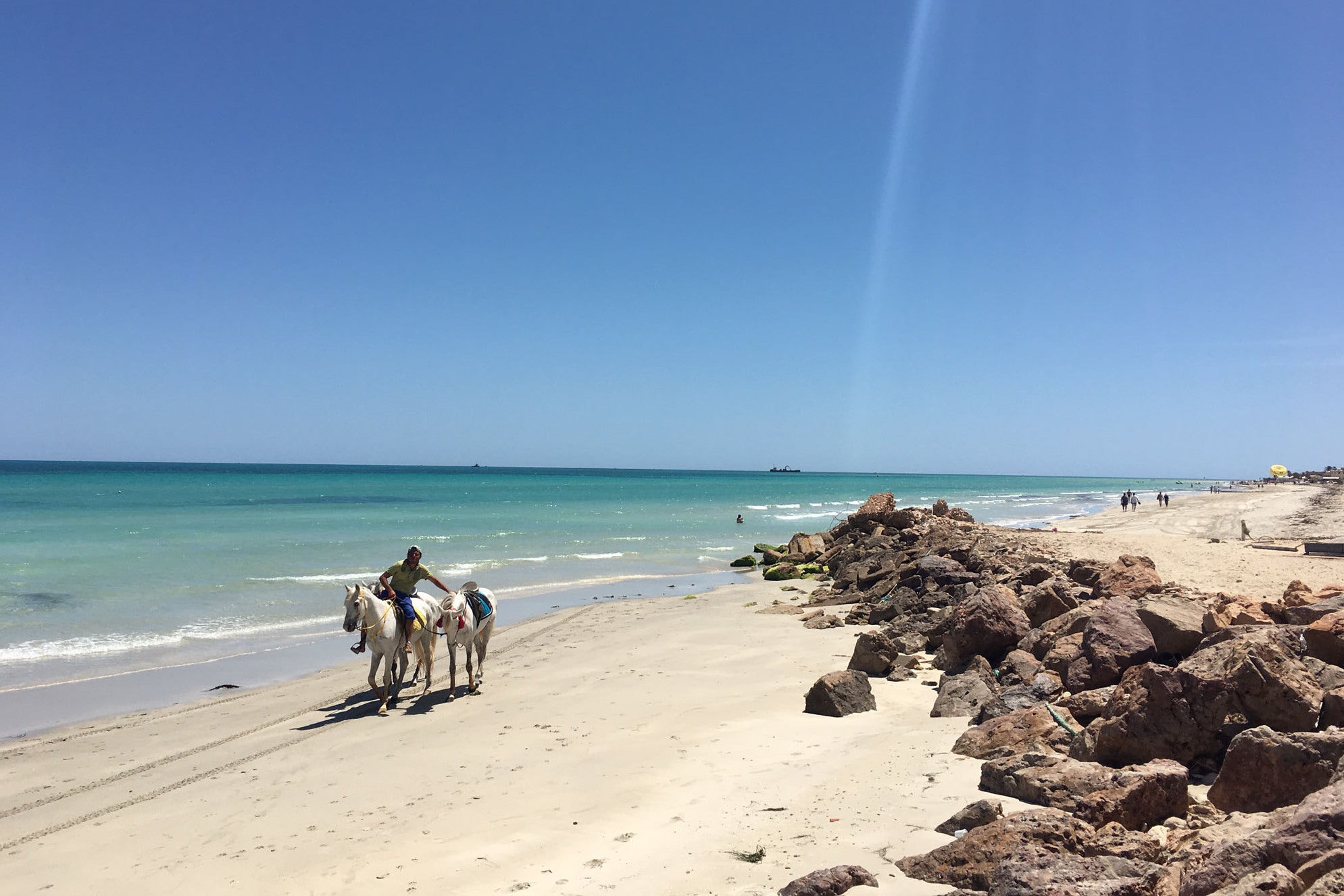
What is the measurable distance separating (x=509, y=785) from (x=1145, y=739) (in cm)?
542

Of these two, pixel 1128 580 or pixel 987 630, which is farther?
pixel 1128 580

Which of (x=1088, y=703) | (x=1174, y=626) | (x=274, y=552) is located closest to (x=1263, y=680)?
(x=1088, y=703)

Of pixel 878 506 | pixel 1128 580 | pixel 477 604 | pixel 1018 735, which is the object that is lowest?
pixel 1018 735

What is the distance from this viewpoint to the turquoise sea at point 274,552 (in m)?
16.1

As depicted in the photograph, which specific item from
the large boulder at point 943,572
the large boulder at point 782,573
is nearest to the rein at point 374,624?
the large boulder at point 943,572

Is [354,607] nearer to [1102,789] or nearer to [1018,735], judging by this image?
[1018,735]

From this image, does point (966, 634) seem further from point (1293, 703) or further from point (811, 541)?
point (811, 541)

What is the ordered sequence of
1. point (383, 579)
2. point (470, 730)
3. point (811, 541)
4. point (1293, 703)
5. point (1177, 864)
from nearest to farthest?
point (1177, 864) → point (1293, 703) → point (470, 730) → point (383, 579) → point (811, 541)

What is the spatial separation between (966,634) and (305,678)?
1050 cm

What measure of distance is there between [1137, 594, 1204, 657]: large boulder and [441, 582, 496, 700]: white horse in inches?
340

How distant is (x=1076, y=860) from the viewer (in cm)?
389

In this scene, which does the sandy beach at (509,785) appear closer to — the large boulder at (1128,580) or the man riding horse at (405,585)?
the man riding horse at (405,585)

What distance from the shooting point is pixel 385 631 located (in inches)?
425

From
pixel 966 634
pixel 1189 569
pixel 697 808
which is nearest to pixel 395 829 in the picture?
pixel 697 808
